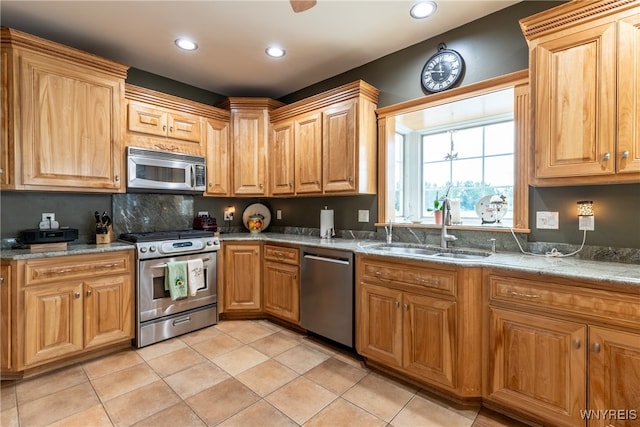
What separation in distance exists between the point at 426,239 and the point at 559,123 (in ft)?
4.09

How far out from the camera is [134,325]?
2.57 metres

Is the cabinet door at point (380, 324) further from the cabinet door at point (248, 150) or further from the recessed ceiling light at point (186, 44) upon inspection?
the recessed ceiling light at point (186, 44)

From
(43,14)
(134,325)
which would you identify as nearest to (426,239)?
(134,325)

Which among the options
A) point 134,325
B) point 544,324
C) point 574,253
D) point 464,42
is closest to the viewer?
point 544,324

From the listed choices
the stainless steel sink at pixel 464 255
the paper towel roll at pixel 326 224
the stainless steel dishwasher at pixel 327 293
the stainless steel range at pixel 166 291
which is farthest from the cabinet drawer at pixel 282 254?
the stainless steel sink at pixel 464 255

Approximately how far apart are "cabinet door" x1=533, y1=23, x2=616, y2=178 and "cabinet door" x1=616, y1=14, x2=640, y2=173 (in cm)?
3

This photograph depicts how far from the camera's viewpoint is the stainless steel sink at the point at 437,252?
2.16 m

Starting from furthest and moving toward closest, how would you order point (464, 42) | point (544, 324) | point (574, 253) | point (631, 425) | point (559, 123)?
1. point (464, 42)
2. point (574, 253)
3. point (559, 123)
4. point (544, 324)
5. point (631, 425)

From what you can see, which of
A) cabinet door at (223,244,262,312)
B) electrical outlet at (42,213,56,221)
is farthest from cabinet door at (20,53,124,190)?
cabinet door at (223,244,262,312)

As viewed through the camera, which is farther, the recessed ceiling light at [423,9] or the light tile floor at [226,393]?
the recessed ceiling light at [423,9]

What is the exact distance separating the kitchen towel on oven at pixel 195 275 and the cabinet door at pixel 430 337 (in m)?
1.96

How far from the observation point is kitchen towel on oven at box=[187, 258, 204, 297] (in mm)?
2824

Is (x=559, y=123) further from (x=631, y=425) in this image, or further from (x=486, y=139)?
(x=631, y=425)

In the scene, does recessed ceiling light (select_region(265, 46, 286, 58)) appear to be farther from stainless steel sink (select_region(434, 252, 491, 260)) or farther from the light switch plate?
the light switch plate
